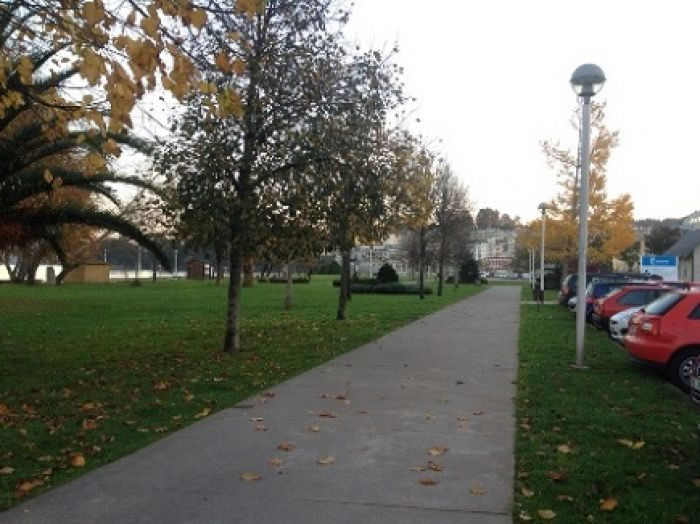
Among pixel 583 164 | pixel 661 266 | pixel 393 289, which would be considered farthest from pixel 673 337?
pixel 393 289

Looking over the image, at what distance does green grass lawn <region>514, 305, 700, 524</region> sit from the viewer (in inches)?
209

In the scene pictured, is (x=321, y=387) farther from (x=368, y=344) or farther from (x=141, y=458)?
(x=368, y=344)

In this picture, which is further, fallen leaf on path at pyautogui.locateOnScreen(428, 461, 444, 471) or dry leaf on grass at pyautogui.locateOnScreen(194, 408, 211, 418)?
dry leaf on grass at pyautogui.locateOnScreen(194, 408, 211, 418)

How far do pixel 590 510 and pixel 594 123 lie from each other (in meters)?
34.1

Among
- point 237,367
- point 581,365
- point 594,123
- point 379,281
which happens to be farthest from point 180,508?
point 379,281

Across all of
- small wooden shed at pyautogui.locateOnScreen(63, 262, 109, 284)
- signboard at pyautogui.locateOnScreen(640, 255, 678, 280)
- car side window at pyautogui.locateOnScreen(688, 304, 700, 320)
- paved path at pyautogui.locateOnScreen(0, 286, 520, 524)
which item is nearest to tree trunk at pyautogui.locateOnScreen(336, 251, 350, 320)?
car side window at pyautogui.locateOnScreen(688, 304, 700, 320)

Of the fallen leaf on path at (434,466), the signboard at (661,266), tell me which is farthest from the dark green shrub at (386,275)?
the fallen leaf on path at (434,466)

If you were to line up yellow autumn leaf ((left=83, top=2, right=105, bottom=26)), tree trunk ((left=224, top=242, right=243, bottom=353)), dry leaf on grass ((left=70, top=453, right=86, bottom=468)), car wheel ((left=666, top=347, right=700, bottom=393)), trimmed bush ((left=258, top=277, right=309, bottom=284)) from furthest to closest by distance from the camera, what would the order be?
trimmed bush ((left=258, top=277, right=309, bottom=284)), tree trunk ((left=224, top=242, right=243, bottom=353)), car wheel ((left=666, top=347, right=700, bottom=393)), dry leaf on grass ((left=70, top=453, right=86, bottom=468)), yellow autumn leaf ((left=83, top=2, right=105, bottom=26))

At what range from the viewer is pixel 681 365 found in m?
11.1

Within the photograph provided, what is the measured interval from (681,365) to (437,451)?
5.97m

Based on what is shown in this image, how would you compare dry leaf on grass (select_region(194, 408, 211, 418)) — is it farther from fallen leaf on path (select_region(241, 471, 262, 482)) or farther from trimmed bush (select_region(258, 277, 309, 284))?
trimmed bush (select_region(258, 277, 309, 284))

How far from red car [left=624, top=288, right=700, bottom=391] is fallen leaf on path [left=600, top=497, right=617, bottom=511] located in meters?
6.20

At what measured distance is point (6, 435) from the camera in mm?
7195

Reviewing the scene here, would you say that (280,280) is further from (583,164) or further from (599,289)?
(583,164)
